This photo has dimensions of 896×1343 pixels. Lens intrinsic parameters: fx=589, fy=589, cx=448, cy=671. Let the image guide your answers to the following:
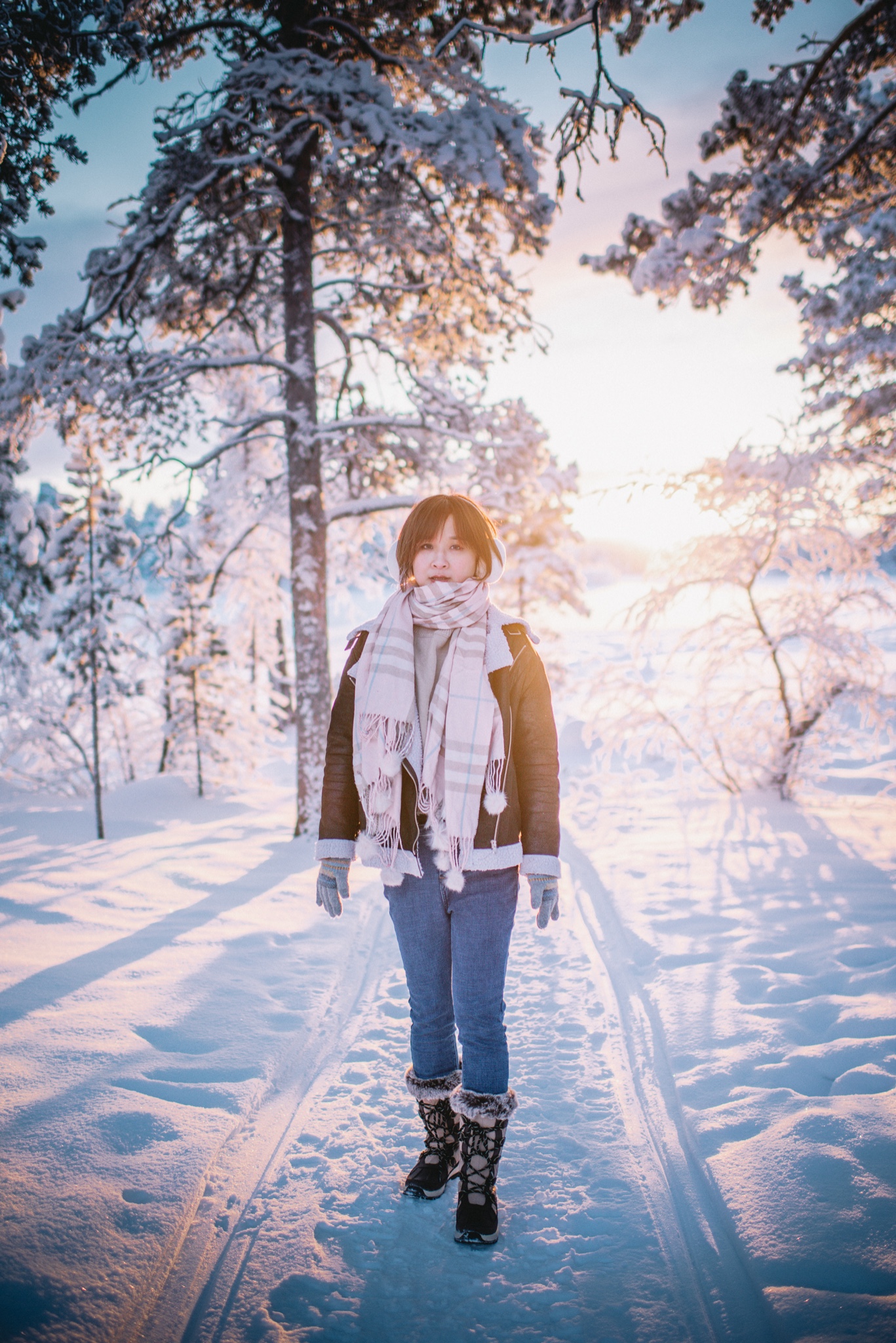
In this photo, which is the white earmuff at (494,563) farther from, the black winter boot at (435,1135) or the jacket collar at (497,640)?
the black winter boot at (435,1135)

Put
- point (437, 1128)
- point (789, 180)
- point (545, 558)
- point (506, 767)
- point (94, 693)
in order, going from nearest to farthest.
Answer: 1. point (506, 767)
2. point (437, 1128)
3. point (789, 180)
4. point (94, 693)
5. point (545, 558)

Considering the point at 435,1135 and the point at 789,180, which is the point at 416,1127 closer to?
the point at 435,1135

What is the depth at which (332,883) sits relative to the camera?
219cm

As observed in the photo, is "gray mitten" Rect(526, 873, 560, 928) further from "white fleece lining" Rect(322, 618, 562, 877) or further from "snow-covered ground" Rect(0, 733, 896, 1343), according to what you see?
"snow-covered ground" Rect(0, 733, 896, 1343)

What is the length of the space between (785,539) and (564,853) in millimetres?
4459

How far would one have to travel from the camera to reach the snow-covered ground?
70.9 inches

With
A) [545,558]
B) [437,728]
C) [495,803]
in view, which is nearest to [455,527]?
[437,728]

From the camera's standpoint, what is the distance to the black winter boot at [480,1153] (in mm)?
2029

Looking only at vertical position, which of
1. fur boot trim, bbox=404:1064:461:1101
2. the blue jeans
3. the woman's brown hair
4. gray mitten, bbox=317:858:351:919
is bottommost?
fur boot trim, bbox=404:1064:461:1101

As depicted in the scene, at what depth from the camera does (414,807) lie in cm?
222

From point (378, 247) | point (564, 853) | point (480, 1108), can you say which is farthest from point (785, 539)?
point (480, 1108)

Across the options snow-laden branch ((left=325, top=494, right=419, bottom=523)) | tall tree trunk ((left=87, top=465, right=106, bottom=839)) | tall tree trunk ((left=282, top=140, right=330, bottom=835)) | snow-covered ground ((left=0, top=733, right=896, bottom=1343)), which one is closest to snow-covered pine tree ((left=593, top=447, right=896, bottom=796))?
snow-covered ground ((left=0, top=733, right=896, bottom=1343))

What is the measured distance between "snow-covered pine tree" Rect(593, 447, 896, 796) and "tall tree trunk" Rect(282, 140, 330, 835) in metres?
3.96

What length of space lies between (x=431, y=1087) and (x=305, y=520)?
5.94m
